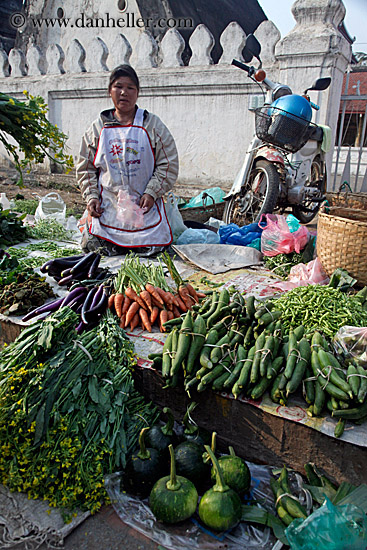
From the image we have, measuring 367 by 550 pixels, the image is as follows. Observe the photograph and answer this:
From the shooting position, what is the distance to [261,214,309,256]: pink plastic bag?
4.25 m

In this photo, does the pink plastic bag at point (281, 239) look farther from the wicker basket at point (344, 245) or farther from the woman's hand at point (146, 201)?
the woman's hand at point (146, 201)

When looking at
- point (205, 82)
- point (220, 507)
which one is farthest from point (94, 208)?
point (205, 82)

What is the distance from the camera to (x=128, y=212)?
4.57 m

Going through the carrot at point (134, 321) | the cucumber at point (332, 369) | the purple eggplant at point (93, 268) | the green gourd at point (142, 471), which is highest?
the purple eggplant at point (93, 268)

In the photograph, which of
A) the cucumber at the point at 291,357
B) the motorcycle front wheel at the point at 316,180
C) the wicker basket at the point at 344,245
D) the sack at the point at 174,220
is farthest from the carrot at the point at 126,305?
the motorcycle front wheel at the point at 316,180

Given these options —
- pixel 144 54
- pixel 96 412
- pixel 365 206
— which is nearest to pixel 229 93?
pixel 144 54

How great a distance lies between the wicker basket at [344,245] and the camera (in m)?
3.20

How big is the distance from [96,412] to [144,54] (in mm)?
8368

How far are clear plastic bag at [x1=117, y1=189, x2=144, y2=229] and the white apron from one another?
2 cm

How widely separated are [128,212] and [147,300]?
1.86m

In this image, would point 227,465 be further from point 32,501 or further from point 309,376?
point 32,501

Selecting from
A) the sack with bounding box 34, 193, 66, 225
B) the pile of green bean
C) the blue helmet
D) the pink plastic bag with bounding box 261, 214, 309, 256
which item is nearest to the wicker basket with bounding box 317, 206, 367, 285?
the pile of green bean

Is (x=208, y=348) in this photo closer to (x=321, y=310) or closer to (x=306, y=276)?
(x=321, y=310)

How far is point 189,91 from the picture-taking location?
321 inches
